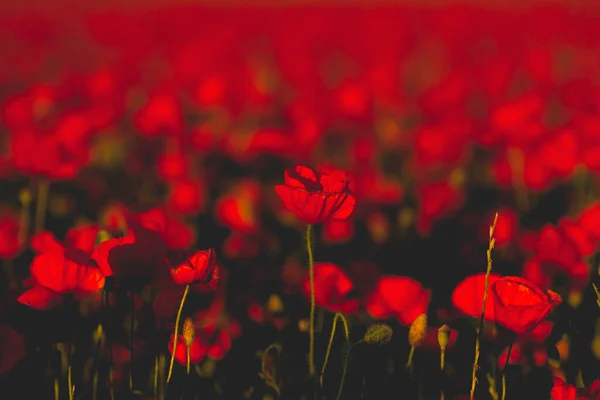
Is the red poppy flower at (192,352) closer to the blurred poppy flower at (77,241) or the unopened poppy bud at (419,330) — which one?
the blurred poppy flower at (77,241)

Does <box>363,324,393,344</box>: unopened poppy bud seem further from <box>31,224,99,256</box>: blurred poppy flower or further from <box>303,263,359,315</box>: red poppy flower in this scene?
<box>31,224,99,256</box>: blurred poppy flower

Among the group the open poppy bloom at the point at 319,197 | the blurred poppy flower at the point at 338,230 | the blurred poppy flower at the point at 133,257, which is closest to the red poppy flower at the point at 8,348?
the blurred poppy flower at the point at 133,257

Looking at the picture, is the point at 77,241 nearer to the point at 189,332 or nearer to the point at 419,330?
the point at 189,332

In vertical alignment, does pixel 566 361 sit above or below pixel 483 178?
above

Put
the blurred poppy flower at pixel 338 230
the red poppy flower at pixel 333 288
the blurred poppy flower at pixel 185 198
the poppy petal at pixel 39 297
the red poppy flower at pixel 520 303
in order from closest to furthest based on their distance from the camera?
the red poppy flower at pixel 520 303 < the poppy petal at pixel 39 297 < the red poppy flower at pixel 333 288 < the blurred poppy flower at pixel 338 230 < the blurred poppy flower at pixel 185 198

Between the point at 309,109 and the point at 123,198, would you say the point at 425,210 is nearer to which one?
the point at 309,109

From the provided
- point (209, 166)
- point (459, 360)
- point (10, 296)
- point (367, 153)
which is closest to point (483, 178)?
point (367, 153)

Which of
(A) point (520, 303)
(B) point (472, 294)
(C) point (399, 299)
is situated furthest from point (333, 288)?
(A) point (520, 303)
